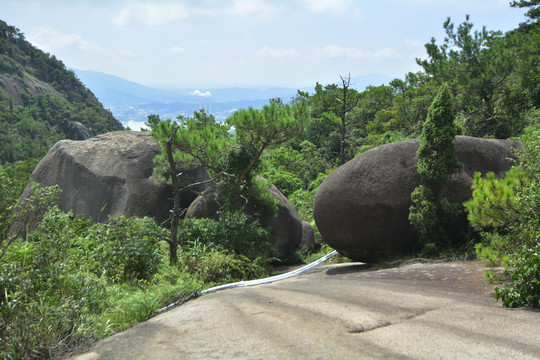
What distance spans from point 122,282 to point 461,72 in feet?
52.9

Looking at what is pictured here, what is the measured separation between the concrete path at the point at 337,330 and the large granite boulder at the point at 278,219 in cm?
815

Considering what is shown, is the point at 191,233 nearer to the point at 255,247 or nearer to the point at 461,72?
the point at 255,247

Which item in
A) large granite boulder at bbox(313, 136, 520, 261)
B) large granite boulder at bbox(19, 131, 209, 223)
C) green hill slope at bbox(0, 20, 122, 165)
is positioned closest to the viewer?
large granite boulder at bbox(313, 136, 520, 261)

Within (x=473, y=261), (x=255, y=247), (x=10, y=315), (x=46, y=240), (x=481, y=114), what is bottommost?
(x=255, y=247)

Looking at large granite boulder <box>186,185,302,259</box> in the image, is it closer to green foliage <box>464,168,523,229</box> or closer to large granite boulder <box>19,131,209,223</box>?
large granite boulder <box>19,131,209,223</box>

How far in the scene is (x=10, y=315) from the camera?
149 inches

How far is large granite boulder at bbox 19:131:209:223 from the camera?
13.9 metres

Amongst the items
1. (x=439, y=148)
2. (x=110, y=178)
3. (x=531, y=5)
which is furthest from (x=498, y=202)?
(x=531, y=5)

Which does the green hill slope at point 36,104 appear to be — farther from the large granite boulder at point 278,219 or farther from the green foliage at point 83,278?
the green foliage at point 83,278

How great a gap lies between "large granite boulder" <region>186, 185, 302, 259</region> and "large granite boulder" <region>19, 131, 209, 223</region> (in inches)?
54.7

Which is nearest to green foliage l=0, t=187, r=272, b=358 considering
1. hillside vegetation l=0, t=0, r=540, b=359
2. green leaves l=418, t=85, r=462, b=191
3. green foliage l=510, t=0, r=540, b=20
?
hillside vegetation l=0, t=0, r=540, b=359

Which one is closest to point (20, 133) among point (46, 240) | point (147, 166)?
point (147, 166)

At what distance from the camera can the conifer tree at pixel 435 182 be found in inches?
352

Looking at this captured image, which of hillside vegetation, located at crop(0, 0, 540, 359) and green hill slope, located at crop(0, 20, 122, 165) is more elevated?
green hill slope, located at crop(0, 20, 122, 165)
